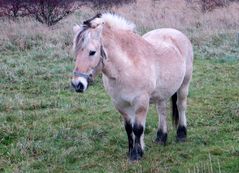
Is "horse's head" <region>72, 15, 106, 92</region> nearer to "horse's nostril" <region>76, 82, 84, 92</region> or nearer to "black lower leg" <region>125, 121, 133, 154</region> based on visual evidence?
"horse's nostril" <region>76, 82, 84, 92</region>

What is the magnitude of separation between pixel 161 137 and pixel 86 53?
214cm

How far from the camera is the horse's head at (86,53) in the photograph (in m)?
4.76

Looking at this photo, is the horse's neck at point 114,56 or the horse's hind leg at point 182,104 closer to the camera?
the horse's neck at point 114,56

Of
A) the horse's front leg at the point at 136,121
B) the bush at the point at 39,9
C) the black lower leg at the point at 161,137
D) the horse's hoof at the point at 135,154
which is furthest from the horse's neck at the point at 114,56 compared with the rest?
the bush at the point at 39,9

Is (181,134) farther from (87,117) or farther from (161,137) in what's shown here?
(87,117)

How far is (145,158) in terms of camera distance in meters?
5.78

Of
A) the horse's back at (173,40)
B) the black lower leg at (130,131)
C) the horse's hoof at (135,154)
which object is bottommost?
the horse's hoof at (135,154)

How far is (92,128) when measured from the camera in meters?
6.96

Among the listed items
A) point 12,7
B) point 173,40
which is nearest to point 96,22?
point 173,40

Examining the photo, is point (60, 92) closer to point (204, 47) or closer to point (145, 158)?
point (145, 158)

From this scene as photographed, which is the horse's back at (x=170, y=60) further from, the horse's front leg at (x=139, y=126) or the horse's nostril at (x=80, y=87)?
the horse's nostril at (x=80, y=87)

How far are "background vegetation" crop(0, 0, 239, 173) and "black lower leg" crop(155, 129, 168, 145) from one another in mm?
113

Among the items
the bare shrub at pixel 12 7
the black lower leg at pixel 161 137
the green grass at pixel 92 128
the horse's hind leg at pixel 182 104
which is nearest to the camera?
the green grass at pixel 92 128

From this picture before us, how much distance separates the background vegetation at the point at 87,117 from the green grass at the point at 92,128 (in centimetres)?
1
